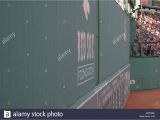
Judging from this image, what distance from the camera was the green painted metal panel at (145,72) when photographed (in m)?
21.6

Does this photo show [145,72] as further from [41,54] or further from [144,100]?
[41,54]

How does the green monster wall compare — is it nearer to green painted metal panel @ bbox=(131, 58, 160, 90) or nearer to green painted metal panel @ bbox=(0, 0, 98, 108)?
green painted metal panel @ bbox=(0, 0, 98, 108)

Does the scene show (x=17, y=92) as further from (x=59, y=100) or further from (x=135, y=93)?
(x=135, y=93)

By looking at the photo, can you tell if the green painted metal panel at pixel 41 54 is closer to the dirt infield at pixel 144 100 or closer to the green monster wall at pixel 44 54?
the green monster wall at pixel 44 54

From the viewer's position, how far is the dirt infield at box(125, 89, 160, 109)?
56.4ft

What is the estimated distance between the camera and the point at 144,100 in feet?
63.2

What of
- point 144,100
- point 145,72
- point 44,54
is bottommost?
point 144,100

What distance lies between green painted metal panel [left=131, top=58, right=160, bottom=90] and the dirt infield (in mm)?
395

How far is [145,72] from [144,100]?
298cm

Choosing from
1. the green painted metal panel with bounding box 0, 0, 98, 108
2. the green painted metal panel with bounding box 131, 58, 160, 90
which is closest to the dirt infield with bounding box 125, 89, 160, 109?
the green painted metal panel with bounding box 131, 58, 160, 90

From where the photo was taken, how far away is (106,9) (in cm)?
964

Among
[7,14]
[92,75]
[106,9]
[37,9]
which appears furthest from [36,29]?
[106,9]

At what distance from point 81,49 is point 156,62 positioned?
16.9 m

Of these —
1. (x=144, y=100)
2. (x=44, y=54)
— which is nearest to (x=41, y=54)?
(x=44, y=54)
